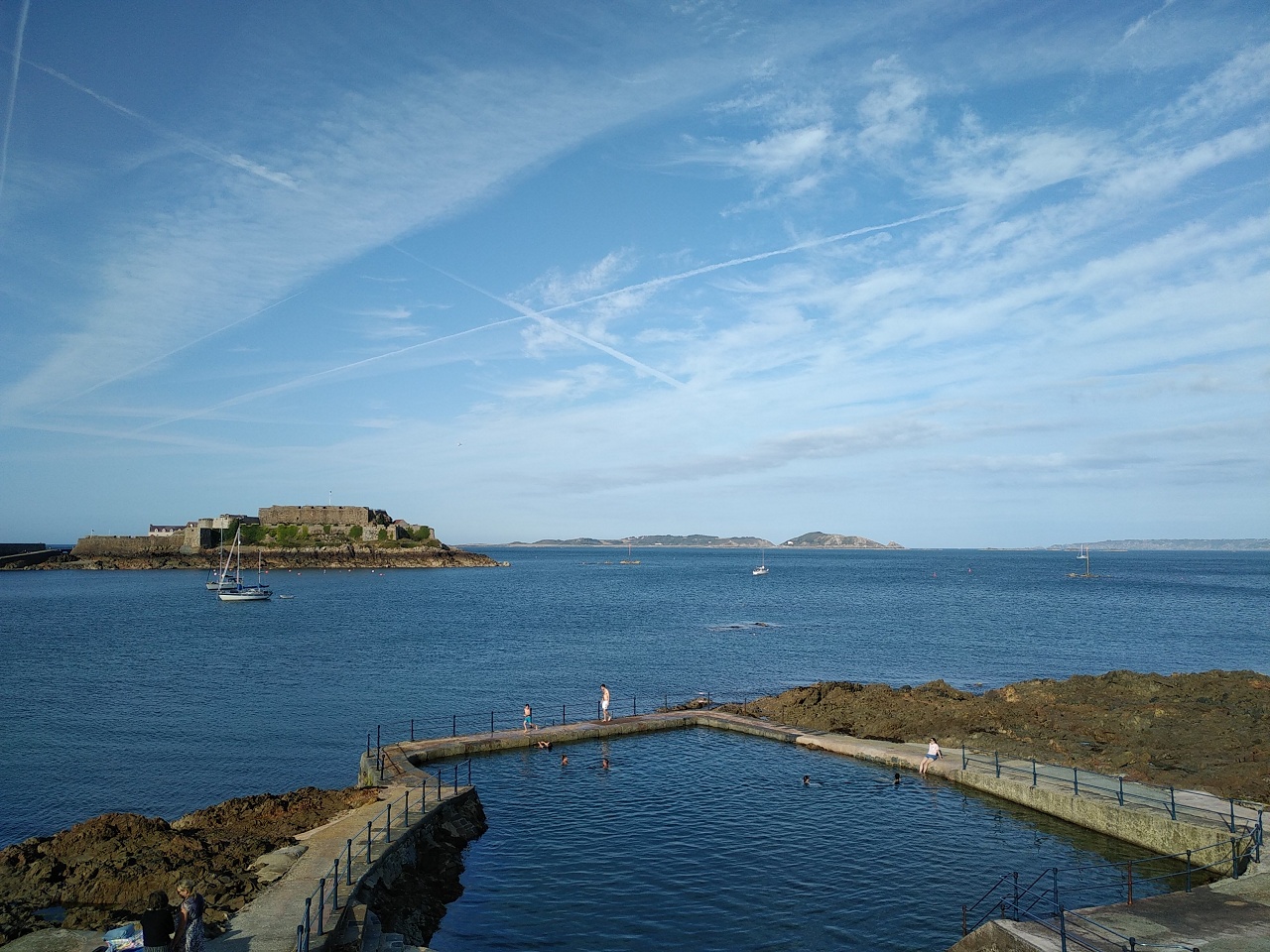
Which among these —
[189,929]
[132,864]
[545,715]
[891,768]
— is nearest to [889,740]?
[891,768]

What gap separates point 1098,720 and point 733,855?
65.5 feet

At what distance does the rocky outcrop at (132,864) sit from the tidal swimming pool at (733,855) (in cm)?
452

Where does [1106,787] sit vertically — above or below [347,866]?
below

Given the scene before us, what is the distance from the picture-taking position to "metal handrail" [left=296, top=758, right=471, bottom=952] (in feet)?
47.7

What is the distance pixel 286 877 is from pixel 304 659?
4748cm

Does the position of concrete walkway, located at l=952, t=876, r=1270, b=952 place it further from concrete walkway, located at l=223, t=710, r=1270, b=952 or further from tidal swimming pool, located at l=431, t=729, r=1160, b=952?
tidal swimming pool, located at l=431, t=729, r=1160, b=952

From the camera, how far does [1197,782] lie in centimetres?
2580

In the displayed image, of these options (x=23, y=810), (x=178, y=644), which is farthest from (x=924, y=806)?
(x=178, y=644)

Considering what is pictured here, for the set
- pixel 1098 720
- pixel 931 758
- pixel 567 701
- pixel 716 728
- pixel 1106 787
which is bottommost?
pixel 567 701

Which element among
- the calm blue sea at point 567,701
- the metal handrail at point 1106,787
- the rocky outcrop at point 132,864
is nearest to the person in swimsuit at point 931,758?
the metal handrail at point 1106,787

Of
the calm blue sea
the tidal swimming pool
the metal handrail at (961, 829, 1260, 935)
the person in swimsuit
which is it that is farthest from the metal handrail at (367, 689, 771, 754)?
the metal handrail at (961, 829, 1260, 935)

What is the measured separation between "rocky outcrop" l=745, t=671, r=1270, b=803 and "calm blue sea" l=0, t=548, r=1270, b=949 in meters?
5.42

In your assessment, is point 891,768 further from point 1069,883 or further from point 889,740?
point 1069,883

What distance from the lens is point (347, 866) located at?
1702cm
